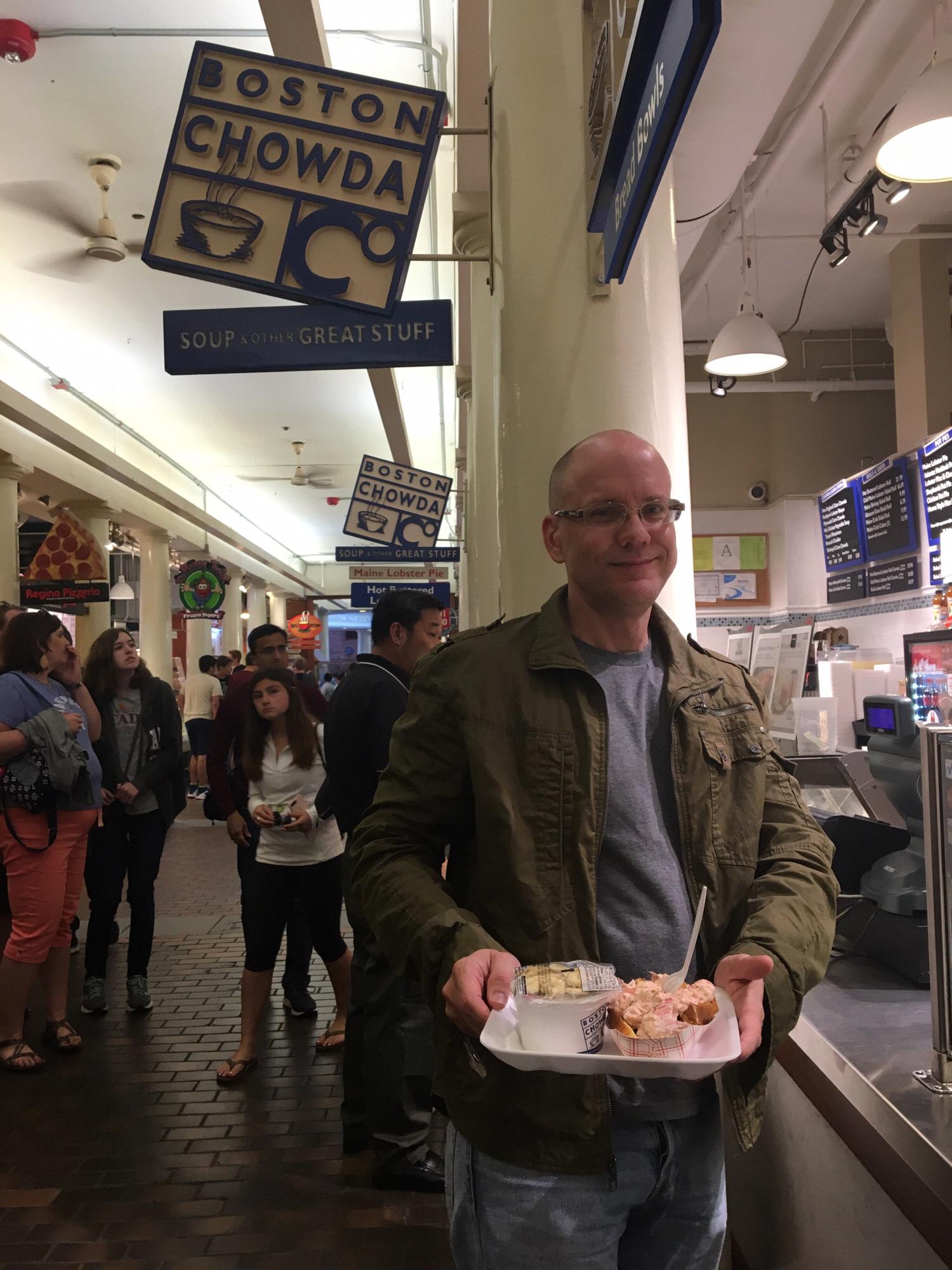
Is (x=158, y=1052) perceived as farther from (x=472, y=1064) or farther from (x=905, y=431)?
(x=905, y=431)

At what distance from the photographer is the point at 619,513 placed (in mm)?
1562

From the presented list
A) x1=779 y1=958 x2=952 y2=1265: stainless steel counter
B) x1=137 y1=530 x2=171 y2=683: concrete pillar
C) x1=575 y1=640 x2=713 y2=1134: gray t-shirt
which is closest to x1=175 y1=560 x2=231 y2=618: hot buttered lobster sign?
x1=137 y1=530 x2=171 y2=683: concrete pillar

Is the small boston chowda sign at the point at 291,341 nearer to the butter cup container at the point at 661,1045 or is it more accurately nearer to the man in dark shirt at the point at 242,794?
the man in dark shirt at the point at 242,794

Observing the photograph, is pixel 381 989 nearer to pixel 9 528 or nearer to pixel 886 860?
pixel 886 860

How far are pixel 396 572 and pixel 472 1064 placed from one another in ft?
48.5

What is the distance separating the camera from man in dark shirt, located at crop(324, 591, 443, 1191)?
129 inches

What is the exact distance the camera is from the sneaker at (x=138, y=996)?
16.3 ft

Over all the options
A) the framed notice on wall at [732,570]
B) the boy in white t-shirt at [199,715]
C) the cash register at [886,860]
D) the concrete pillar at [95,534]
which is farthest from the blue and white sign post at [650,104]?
the concrete pillar at [95,534]

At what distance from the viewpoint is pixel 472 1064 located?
1.32m

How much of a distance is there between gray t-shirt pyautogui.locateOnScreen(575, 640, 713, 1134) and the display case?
5857 mm

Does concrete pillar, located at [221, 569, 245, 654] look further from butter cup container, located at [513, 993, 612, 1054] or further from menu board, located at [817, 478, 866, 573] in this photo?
butter cup container, located at [513, 993, 612, 1054]

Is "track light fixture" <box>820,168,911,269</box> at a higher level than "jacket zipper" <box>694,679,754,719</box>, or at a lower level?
higher

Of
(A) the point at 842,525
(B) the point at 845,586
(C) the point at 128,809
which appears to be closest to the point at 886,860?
(C) the point at 128,809

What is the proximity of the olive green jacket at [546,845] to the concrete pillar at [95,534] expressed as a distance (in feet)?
45.1
